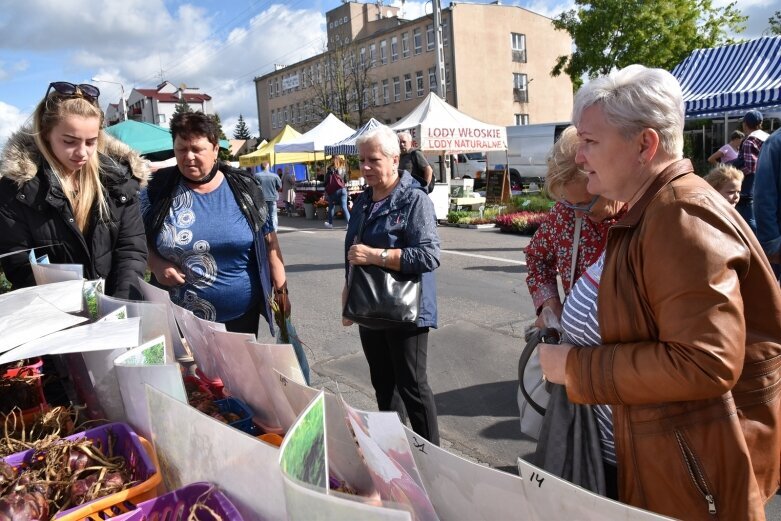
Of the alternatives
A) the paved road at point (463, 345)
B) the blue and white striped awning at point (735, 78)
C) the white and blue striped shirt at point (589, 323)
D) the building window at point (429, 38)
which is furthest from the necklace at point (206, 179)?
the building window at point (429, 38)

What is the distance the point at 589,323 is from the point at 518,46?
4904 cm

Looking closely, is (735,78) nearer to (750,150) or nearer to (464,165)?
(750,150)

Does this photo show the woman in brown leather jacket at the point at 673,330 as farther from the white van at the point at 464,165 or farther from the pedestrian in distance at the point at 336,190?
the white van at the point at 464,165

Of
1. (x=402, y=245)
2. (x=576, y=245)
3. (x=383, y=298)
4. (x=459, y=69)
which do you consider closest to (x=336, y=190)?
(x=402, y=245)

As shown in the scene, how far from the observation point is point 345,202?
1554cm

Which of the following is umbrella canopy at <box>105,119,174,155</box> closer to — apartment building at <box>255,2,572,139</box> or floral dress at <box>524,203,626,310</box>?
floral dress at <box>524,203,626,310</box>

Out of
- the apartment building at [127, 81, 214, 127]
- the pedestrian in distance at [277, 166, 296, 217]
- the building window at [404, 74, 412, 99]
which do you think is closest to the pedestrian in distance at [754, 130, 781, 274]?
the pedestrian in distance at [277, 166, 296, 217]

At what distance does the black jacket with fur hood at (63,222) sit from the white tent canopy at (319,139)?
48.6 ft

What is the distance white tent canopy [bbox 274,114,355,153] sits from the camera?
17.0 meters

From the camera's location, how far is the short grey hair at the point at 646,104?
53.3 inches

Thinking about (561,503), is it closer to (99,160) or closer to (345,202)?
(99,160)

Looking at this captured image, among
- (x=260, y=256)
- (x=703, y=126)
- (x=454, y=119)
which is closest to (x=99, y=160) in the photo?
(x=260, y=256)

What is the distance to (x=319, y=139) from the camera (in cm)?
1731

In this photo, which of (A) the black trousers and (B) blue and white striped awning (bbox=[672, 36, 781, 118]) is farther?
(B) blue and white striped awning (bbox=[672, 36, 781, 118])
